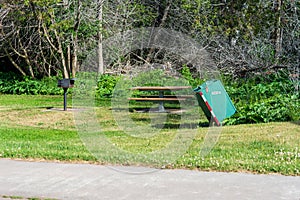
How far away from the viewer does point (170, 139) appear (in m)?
9.55

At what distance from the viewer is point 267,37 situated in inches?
649

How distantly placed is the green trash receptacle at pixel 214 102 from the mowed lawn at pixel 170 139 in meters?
0.47

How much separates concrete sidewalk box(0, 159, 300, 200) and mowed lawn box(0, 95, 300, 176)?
0.43 m

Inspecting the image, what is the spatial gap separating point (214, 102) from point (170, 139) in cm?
215

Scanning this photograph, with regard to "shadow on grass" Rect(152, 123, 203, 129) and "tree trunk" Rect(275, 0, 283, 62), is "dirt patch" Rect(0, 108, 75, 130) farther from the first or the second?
"tree trunk" Rect(275, 0, 283, 62)

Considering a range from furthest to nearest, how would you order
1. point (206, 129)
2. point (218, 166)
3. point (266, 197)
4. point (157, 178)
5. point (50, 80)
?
point (50, 80) < point (206, 129) < point (218, 166) < point (157, 178) < point (266, 197)

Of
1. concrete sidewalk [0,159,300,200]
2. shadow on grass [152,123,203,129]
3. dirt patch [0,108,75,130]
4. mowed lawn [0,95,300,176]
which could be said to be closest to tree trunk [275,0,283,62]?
mowed lawn [0,95,300,176]

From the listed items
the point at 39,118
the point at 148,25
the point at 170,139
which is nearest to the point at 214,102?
the point at 170,139

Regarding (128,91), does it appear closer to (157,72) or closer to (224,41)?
(157,72)

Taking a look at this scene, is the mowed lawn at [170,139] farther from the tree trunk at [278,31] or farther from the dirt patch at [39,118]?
the tree trunk at [278,31]

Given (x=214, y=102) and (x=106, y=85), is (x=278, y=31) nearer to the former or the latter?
(x=214, y=102)

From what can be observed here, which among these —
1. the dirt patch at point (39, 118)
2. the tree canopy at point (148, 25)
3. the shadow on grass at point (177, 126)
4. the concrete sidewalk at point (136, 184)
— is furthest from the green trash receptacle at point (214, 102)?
the concrete sidewalk at point (136, 184)

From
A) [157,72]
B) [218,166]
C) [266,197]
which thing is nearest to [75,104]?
[157,72]

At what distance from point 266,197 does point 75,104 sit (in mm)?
11010
